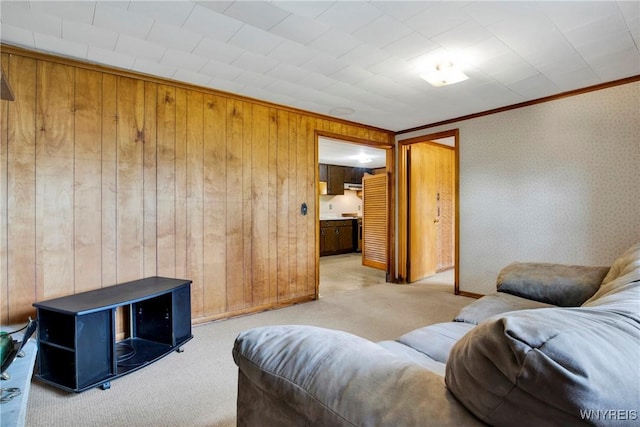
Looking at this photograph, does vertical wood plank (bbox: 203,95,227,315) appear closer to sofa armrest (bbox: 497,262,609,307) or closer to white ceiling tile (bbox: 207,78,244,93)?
white ceiling tile (bbox: 207,78,244,93)

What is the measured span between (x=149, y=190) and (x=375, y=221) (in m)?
3.89

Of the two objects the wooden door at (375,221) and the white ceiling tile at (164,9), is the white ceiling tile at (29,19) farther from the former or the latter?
the wooden door at (375,221)

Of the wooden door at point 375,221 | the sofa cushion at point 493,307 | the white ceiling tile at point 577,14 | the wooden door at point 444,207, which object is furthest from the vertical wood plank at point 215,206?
the wooden door at point 444,207

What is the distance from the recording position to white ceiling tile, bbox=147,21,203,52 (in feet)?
6.88

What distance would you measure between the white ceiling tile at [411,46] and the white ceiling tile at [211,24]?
1082 millimetres

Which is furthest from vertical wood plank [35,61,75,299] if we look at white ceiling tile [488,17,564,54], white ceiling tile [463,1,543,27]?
white ceiling tile [488,17,564,54]

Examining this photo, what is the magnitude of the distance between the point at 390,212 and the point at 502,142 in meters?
1.83

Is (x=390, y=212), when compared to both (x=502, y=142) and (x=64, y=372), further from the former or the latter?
(x=64, y=372)

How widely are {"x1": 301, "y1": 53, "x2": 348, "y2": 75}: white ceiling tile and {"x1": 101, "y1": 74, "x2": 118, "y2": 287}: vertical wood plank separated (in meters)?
1.61

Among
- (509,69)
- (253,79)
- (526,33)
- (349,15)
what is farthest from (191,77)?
(509,69)

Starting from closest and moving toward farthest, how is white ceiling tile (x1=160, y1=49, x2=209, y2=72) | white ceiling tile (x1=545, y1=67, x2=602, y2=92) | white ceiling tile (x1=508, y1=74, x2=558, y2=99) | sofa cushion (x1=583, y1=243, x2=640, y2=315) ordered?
1. sofa cushion (x1=583, y1=243, x2=640, y2=315)
2. white ceiling tile (x1=160, y1=49, x2=209, y2=72)
3. white ceiling tile (x1=545, y1=67, x2=602, y2=92)
4. white ceiling tile (x1=508, y1=74, x2=558, y2=99)

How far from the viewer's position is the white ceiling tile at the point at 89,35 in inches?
81.4

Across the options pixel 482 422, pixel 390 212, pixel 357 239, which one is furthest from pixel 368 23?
pixel 357 239

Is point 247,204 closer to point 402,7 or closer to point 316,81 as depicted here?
point 316,81
